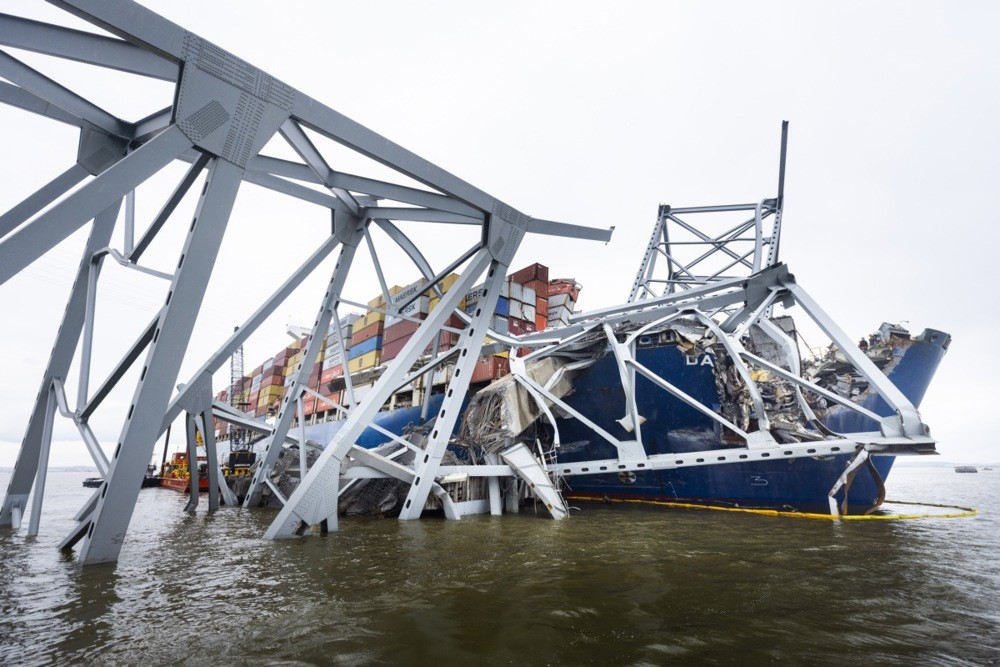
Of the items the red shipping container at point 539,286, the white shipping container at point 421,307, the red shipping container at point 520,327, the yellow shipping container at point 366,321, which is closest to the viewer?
the red shipping container at point 520,327

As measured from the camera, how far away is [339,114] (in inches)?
319

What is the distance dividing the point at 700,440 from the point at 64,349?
14.8m

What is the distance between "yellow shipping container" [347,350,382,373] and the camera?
27766mm

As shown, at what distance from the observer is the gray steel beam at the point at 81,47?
5.86 metres

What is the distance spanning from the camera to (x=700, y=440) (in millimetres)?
13461

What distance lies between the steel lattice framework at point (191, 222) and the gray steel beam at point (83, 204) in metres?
0.01

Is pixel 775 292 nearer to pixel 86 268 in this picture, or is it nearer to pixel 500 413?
pixel 500 413

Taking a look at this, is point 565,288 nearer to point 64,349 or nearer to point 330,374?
point 330,374

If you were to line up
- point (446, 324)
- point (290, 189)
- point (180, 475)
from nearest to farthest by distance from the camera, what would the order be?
point (290, 189) → point (446, 324) → point (180, 475)

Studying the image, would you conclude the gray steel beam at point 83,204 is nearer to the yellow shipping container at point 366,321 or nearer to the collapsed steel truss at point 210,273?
the collapsed steel truss at point 210,273

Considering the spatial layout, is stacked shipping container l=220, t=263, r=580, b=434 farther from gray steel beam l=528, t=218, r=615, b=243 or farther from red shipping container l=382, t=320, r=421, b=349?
gray steel beam l=528, t=218, r=615, b=243

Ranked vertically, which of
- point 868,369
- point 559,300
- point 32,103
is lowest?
point 868,369

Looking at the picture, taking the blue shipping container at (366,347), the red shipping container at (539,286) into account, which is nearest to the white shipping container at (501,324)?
the red shipping container at (539,286)

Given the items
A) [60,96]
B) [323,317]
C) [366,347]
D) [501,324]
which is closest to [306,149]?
[60,96]
